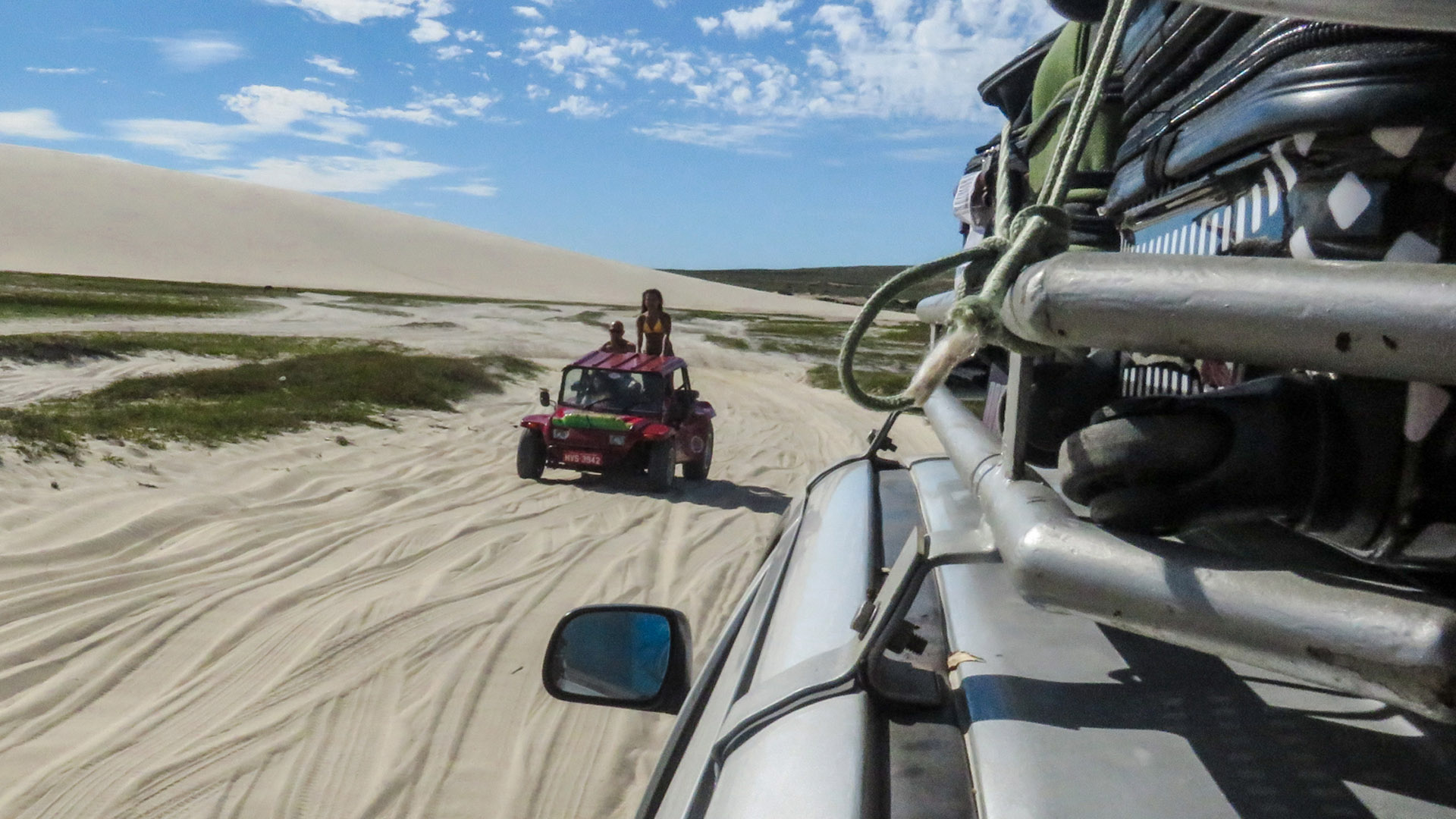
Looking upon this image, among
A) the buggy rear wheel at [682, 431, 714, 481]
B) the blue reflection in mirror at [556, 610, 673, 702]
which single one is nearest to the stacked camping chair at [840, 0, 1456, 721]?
the blue reflection in mirror at [556, 610, 673, 702]

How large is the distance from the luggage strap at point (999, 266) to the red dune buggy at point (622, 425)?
330 inches

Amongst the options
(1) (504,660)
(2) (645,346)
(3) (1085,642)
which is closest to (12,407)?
(2) (645,346)

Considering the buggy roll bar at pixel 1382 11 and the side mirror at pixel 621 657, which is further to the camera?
the side mirror at pixel 621 657

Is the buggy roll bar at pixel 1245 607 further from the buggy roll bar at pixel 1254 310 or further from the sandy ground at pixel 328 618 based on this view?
the sandy ground at pixel 328 618

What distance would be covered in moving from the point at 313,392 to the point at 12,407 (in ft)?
11.4

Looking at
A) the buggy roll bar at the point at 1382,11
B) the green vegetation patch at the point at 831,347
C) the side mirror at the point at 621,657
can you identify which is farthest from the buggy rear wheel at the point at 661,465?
the buggy roll bar at the point at 1382,11

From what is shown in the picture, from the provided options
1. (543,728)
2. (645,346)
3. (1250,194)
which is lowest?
(543,728)

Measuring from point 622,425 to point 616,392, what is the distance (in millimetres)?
714

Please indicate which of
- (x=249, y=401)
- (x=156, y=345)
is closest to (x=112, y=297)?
(x=156, y=345)

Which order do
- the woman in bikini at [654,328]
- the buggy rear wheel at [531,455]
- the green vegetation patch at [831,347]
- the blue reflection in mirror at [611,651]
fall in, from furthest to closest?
the green vegetation patch at [831,347] < the woman in bikini at [654,328] < the buggy rear wheel at [531,455] < the blue reflection in mirror at [611,651]

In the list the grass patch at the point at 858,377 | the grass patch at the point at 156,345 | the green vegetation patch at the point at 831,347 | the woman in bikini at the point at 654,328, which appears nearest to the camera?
the woman in bikini at the point at 654,328

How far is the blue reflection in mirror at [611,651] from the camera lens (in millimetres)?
2006

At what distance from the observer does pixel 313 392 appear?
46.1ft

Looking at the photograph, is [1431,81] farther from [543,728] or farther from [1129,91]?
[543,728]
